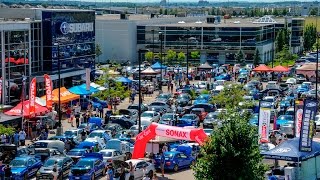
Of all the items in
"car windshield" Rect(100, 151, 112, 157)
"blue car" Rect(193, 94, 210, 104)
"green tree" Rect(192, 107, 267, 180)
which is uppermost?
"green tree" Rect(192, 107, 267, 180)

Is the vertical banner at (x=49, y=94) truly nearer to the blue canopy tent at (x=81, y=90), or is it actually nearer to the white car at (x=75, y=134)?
the white car at (x=75, y=134)

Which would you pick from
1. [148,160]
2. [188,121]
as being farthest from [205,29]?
[148,160]

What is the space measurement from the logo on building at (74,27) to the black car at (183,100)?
10.8 m

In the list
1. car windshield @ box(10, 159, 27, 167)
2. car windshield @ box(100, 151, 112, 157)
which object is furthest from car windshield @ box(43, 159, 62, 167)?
car windshield @ box(100, 151, 112, 157)

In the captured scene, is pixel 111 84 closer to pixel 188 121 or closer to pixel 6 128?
pixel 188 121

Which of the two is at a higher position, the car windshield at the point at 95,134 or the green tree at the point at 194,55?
the green tree at the point at 194,55

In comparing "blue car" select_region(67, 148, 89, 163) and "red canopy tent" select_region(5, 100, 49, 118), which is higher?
"red canopy tent" select_region(5, 100, 49, 118)

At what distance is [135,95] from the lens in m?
59.1

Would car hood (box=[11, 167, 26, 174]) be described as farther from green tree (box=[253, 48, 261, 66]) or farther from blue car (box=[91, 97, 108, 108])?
green tree (box=[253, 48, 261, 66])

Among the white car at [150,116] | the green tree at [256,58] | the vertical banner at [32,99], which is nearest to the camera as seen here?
the vertical banner at [32,99]

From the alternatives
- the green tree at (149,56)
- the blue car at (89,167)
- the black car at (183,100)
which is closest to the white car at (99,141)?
the blue car at (89,167)

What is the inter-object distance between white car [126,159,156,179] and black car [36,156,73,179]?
2736mm

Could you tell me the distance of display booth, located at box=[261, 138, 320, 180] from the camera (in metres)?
27.6

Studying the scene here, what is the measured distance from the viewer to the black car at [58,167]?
97.0 ft
